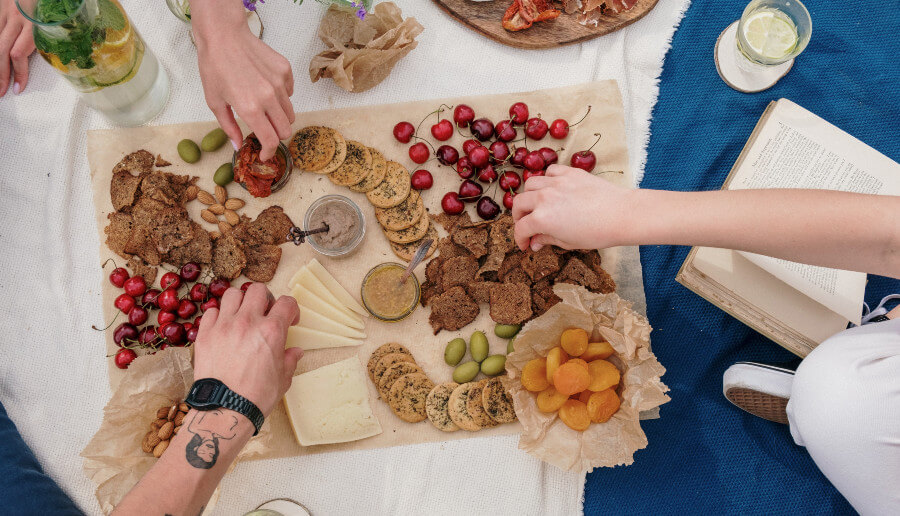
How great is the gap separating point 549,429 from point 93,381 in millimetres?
1419

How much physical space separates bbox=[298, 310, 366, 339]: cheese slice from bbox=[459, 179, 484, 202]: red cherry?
1.83ft

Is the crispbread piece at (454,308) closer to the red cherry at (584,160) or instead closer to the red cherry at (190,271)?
the red cherry at (584,160)

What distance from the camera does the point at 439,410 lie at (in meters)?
1.78

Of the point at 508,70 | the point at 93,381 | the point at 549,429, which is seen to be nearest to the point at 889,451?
the point at 549,429

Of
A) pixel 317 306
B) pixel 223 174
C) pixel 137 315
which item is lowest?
pixel 137 315

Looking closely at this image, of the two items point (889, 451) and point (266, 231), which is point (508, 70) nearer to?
point (266, 231)

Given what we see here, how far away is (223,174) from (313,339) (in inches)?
23.6

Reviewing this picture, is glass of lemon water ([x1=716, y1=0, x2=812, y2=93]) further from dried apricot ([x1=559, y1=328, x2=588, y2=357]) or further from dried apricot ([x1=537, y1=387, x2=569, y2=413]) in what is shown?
dried apricot ([x1=537, y1=387, x2=569, y2=413])

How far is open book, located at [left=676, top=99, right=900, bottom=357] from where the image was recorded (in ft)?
5.66

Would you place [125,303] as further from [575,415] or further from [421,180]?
[575,415]

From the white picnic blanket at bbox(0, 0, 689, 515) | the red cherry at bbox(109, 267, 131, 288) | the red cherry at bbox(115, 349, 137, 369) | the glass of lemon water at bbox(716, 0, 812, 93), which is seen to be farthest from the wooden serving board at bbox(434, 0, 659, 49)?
the red cherry at bbox(115, 349, 137, 369)

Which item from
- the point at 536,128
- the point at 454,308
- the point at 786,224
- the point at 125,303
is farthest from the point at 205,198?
the point at 786,224

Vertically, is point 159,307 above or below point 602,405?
below

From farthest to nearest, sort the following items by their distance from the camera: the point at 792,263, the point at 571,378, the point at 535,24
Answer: the point at 535,24 → the point at 792,263 → the point at 571,378
